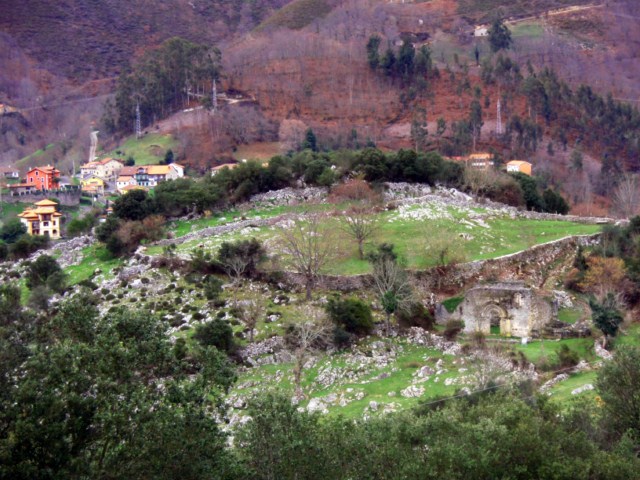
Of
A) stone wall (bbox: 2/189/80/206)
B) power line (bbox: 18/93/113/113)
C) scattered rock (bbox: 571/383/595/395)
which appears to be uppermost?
scattered rock (bbox: 571/383/595/395)

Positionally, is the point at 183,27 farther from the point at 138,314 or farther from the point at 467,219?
the point at 138,314

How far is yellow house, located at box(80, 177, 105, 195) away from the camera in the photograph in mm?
66625

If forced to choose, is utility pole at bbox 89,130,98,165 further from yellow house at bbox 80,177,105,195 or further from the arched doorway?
the arched doorway

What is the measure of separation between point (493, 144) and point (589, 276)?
47965mm

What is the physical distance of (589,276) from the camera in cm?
3538

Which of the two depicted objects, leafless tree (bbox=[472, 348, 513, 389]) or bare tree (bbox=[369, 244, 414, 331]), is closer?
leafless tree (bbox=[472, 348, 513, 389])

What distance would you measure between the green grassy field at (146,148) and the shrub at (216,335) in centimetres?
4617

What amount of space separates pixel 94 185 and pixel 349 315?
136 ft

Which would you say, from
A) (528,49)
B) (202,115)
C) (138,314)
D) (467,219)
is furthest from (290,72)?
(138,314)

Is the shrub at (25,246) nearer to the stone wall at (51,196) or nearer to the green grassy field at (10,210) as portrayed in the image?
the green grassy field at (10,210)

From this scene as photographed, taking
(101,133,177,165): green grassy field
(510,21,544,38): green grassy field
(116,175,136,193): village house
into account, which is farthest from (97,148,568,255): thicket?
(510,21,544,38): green grassy field

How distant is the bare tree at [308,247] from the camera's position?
1431 inches

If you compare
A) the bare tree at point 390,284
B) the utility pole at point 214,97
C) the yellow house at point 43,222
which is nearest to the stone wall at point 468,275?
the bare tree at point 390,284

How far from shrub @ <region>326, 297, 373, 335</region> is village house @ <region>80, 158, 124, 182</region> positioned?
42.9 meters
